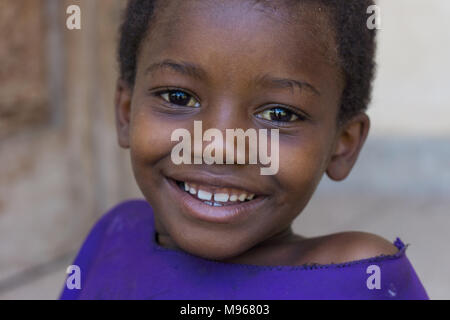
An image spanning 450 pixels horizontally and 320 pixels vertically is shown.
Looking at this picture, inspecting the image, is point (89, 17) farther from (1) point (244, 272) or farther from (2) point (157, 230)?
(1) point (244, 272)

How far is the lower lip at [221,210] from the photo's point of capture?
1425mm

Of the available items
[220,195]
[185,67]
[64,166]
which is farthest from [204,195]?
[64,166]

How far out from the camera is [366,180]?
14.1 feet

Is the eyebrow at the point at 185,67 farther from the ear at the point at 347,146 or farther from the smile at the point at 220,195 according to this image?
the ear at the point at 347,146

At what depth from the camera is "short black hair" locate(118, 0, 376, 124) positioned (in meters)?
1.47

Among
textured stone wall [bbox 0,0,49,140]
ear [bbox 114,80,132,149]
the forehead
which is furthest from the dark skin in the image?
textured stone wall [bbox 0,0,49,140]

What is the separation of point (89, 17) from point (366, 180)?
2179 millimetres

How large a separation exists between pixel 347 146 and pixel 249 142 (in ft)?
1.24

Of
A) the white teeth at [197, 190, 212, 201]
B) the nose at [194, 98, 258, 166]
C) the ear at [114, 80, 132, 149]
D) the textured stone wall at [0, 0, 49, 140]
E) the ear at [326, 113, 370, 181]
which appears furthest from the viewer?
the textured stone wall at [0, 0, 49, 140]

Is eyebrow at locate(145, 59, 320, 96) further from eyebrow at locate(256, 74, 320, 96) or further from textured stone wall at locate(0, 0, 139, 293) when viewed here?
textured stone wall at locate(0, 0, 139, 293)

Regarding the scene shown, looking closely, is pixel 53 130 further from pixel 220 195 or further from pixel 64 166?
pixel 220 195

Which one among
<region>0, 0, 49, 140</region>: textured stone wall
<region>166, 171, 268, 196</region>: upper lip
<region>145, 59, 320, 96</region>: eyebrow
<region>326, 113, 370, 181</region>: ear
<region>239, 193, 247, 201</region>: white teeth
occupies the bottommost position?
<region>239, 193, 247, 201</region>: white teeth

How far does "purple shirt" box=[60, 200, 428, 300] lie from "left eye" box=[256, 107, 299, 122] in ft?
1.05
